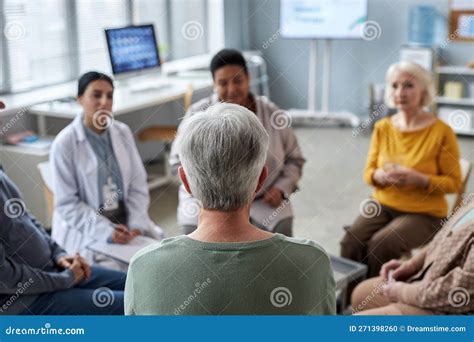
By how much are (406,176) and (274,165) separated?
0.59 metres

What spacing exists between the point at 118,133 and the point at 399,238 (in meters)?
1.32

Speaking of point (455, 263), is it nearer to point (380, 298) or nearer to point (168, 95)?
point (380, 298)

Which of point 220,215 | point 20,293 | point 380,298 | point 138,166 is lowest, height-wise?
point 380,298

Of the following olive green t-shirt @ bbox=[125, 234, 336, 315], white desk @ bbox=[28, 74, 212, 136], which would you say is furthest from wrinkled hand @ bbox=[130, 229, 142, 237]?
white desk @ bbox=[28, 74, 212, 136]

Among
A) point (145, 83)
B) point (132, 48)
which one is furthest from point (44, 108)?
point (145, 83)

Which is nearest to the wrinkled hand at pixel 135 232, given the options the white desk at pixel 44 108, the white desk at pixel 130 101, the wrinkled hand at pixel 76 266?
the wrinkled hand at pixel 76 266

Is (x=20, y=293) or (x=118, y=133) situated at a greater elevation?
(x=118, y=133)

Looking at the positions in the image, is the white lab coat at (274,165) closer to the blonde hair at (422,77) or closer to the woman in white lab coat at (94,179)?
the woman in white lab coat at (94,179)

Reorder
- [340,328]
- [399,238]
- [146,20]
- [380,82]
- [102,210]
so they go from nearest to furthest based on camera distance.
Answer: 1. [340,328]
2. [102,210]
3. [399,238]
4. [146,20]
5. [380,82]

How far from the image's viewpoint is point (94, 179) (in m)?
2.40

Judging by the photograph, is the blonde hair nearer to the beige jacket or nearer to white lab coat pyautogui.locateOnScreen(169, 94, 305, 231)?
white lab coat pyautogui.locateOnScreen(169, 94, 305, 231)

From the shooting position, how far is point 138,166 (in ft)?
8.44

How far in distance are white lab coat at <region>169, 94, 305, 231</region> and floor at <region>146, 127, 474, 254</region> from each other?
0.47 m

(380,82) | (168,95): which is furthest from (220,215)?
(380,82)
